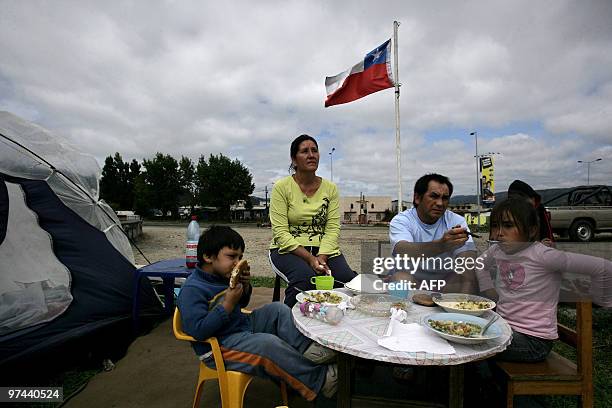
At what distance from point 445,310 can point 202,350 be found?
4.70 feet

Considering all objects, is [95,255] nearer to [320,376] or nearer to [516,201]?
[320,376]

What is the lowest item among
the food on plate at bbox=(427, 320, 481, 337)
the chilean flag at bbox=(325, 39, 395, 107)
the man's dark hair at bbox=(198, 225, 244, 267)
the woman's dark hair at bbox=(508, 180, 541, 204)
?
the food on plate at bbox=(427, 320, 481, 337)

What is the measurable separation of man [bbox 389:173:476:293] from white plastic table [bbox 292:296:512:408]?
32.8 inches

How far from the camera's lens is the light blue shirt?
2766 mm

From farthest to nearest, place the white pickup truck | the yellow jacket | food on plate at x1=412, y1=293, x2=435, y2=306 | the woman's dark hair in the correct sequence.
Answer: the white pickup truck → the woman's dark hair → the yellow jacket → food on plate at x1=412, y1=293, x2=435, y2=306

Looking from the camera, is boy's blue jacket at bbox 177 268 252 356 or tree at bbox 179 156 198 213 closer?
boy's blue jacket at bbox 177 268 252 356

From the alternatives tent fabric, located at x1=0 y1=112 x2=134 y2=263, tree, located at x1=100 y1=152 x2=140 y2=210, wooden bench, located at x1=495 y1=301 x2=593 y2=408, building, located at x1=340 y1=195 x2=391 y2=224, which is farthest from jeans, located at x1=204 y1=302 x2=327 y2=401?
tree, located at x1=100 y1=152 x2=140 y2=210

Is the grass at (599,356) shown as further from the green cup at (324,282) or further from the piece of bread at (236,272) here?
the piece of bread at (236,272)

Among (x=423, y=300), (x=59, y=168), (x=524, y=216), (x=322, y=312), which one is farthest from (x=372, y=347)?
(x=59, y=168)

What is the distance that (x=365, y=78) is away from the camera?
7820mm

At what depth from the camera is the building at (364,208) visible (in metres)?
46.8

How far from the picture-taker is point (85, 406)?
A: 7.58 feet

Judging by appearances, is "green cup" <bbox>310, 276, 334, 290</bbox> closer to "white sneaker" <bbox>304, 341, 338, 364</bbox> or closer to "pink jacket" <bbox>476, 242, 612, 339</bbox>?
"white sneaker" <bbox>304, 341, 338, 364</bbox>

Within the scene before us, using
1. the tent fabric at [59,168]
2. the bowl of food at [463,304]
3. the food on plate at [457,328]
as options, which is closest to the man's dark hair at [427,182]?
the bowl of food at [463,304]
